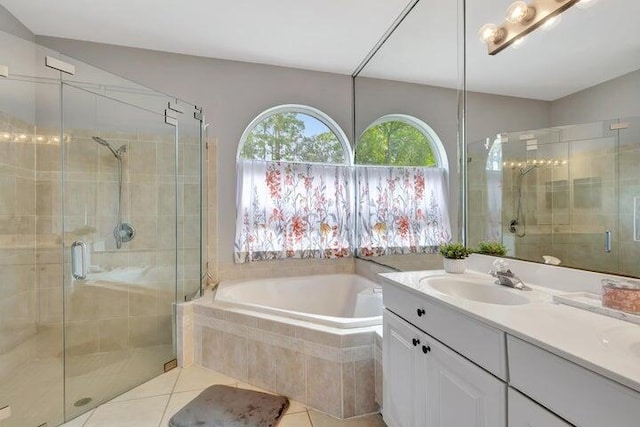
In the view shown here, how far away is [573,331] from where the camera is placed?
2.48 feet

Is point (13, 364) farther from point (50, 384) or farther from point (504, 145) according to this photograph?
point (504, 145)

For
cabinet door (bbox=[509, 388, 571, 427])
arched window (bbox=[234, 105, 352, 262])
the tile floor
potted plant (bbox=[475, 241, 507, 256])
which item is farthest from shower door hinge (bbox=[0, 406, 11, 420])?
potted plant (bbox=[475, 241, 507, 256])

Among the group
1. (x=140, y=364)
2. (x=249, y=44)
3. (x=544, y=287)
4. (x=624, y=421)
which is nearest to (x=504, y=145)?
(x=544, y=287)

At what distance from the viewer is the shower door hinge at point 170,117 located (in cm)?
245

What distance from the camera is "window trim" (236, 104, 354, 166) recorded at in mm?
2824

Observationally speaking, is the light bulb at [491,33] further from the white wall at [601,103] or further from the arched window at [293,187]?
the arched window at [293,187]

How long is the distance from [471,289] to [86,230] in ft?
8.36

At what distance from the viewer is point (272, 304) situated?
2611 millimetres

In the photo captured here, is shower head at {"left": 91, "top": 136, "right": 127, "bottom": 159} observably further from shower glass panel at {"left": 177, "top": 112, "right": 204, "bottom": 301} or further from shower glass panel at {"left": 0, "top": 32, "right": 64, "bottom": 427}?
shower glass panel at {"left": 177, "top": 112, "right": 204, "bottom": 301}

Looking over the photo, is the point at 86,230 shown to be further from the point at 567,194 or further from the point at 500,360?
the point at 567,194

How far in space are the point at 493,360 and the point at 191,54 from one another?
306 cm

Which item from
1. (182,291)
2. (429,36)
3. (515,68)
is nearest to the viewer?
(515,68)

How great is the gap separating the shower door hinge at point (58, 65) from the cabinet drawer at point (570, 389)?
2772mm

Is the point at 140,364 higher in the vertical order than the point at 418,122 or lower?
lower
